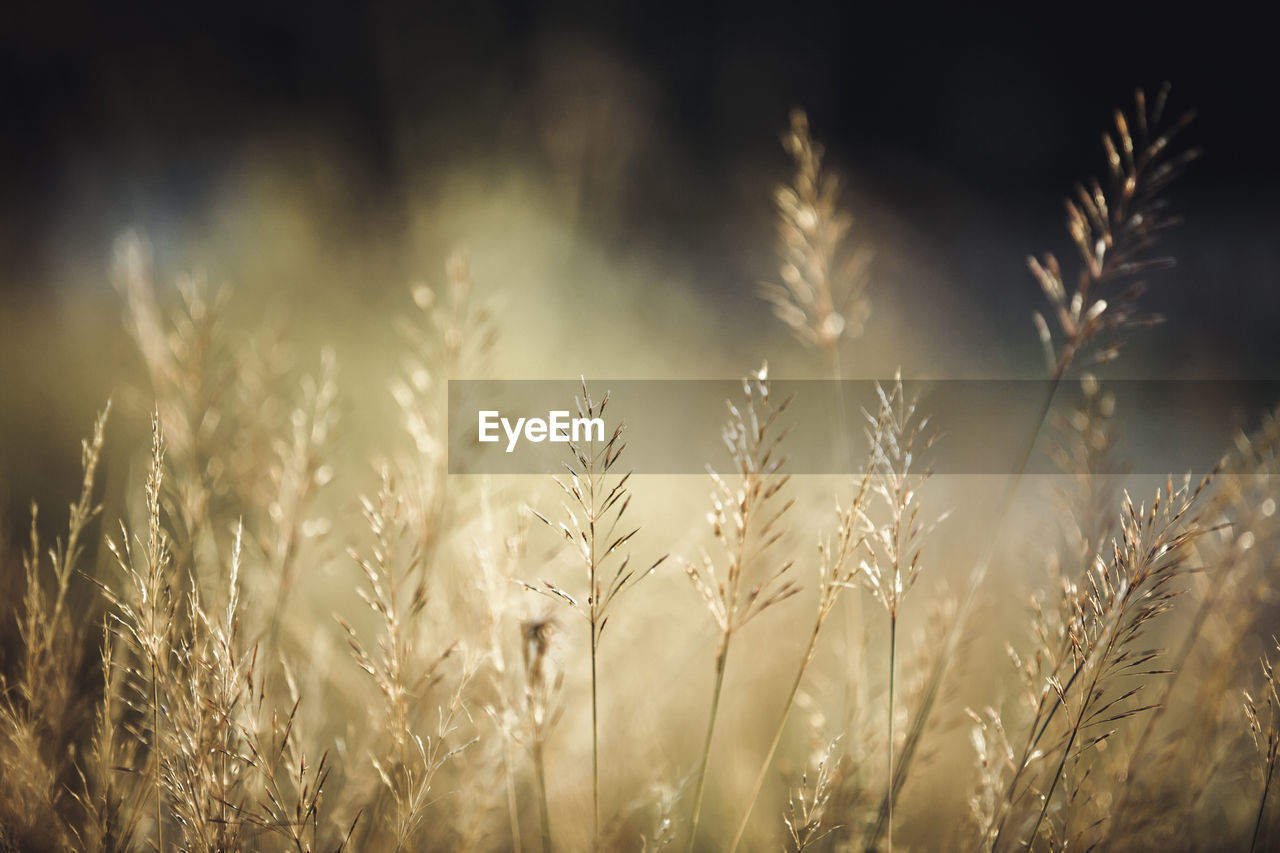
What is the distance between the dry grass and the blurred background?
991 millimetres

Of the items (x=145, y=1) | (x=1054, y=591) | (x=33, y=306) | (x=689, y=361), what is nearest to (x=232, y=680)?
(x=1054, y=591)

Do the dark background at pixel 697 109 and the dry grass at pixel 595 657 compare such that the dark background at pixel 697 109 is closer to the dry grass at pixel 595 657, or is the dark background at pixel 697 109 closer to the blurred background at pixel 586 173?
the blurred background at pixel 586 173

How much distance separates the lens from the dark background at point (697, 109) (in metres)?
2.77

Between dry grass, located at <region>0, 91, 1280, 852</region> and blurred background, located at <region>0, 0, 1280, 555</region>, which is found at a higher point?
blurred background, located at <region>0, 0, 1280, 555</region>

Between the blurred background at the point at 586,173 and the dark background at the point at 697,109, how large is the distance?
14 millimetres

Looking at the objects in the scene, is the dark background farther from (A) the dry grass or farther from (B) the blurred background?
(A) the dry grass

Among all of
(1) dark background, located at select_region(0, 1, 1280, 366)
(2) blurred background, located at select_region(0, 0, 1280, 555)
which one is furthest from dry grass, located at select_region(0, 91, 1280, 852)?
(1) dark background, located at select_region(0, 1, 1280, 366)

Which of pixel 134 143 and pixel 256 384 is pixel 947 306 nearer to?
pixel 256 384

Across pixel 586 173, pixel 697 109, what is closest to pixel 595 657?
pixel 586 173

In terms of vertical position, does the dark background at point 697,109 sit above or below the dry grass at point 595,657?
above

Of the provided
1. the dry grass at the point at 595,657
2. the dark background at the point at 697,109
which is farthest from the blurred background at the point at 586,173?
the dry grass at the point at 595,657

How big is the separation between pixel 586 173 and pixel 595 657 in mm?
2627

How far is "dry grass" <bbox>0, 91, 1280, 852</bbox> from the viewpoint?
2.17 feet

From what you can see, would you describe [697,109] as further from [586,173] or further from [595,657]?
[595,657]
